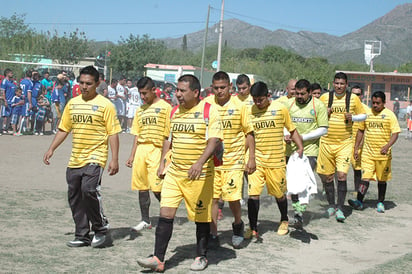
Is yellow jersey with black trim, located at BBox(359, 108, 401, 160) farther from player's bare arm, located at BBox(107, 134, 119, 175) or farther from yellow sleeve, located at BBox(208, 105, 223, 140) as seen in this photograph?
player's bare arm, located at BBox(107, 134, 119, 175)

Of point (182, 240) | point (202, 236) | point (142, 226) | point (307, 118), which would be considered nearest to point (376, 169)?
point (307, 118)

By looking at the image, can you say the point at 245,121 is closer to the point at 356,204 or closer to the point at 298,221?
the point at 298,221

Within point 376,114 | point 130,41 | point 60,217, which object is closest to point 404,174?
point 376,114

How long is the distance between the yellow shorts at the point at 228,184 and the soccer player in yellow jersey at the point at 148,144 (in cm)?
87

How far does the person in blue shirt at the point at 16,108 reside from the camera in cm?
1864

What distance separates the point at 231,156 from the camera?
24.5ft

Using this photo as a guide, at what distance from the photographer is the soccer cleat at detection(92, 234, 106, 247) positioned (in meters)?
6.84

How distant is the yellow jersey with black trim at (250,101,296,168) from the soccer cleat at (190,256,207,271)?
2.08 metres

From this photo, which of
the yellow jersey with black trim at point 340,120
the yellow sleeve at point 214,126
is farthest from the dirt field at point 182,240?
the yellow sleeve at point 214,126

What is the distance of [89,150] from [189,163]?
136 centimetres

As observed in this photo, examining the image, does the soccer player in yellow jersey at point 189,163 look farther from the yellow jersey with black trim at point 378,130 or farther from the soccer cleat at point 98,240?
the yellow jersey with black trim at point 378,130

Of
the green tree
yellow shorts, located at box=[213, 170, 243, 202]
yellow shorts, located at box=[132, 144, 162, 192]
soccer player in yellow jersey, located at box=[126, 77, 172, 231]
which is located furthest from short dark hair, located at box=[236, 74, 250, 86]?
the green tree

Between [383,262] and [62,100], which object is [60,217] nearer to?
[383,262]

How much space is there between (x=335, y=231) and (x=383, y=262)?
1.62 metres
